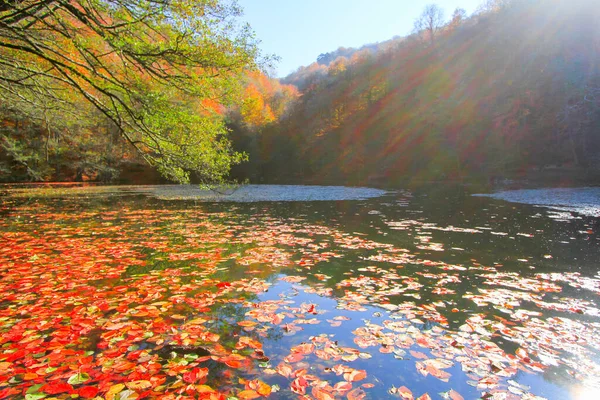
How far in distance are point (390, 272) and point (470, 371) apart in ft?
10.8

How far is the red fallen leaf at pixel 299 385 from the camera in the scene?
2954 mm

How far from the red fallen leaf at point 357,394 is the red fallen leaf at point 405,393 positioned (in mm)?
331

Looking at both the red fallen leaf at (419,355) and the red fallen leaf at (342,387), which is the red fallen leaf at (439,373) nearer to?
the red fallen leaf at (419,355)

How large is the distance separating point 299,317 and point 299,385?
1.53 meters

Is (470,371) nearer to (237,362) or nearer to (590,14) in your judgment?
(237,362)

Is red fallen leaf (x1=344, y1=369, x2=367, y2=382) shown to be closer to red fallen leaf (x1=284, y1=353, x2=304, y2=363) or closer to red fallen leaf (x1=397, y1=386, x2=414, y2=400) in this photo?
red fallen leaf (x1=397, y1=386, x2=414, y2=400)

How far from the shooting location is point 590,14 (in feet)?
113

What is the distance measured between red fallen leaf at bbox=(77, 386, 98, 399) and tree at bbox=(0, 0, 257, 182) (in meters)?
6.13

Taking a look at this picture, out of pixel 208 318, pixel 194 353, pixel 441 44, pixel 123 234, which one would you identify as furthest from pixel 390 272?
pixel 441 44

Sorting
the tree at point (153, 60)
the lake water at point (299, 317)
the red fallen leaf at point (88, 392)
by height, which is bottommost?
the lake water at point (299, 317)

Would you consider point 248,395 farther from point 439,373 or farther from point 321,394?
point 439,373

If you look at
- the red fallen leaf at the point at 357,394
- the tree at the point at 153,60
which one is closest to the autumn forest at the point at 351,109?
the tree at the point at 153,60

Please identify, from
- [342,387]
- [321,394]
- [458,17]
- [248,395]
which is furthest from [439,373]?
[458,17]

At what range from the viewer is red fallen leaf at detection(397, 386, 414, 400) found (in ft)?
9.69
